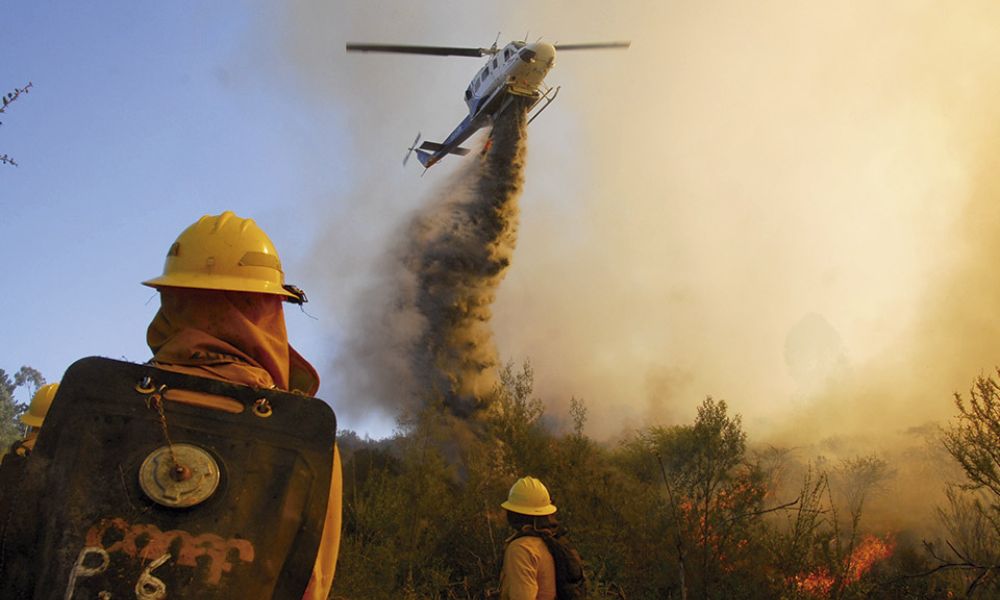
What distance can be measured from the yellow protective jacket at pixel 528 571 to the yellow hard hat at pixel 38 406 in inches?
137

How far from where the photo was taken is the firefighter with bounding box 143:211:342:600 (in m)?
1.95

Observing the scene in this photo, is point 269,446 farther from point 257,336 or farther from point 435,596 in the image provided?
point 435,596

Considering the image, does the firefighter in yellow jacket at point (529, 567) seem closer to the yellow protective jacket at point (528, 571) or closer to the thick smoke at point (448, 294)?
the yellow protective jacket at point (528, 571)

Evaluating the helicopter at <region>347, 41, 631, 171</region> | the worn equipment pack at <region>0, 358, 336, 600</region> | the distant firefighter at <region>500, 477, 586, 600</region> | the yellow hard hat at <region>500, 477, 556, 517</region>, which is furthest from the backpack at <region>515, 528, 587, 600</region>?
the helicopter at <region>347, 41, 631, 171</region>

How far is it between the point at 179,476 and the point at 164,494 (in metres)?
0.05

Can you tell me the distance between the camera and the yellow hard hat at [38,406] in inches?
197

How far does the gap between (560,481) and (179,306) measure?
43.0 ft

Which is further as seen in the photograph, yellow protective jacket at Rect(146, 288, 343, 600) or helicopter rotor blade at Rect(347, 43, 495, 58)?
helicopter rotor blade at Rect(347, 43, 495, 58)

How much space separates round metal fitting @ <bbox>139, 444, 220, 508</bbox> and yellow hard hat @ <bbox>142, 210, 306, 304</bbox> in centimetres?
61

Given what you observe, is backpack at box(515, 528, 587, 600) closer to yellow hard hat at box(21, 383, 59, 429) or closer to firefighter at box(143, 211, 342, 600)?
firefighter at box(143, 211, 342, 600)

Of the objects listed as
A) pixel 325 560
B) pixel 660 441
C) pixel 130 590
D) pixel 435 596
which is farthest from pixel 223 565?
pixel 660 441

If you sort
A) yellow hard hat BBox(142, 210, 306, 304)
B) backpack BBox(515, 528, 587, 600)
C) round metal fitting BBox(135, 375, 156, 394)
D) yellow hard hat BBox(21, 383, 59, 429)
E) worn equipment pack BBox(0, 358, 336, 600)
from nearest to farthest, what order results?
worn equipment pack BBox(0, 358, 336, 600), round metal fitting BBox(135, 375, 156, 394), yellow hard hat BBox(142, 210, 306, 304), backpack BBox(515, 528, 587, 600), yellow hard hat BBox(21, 383, 59, 429)

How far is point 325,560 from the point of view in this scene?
79.6 inches

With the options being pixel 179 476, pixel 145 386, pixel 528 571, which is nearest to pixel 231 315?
pixel 145 386
